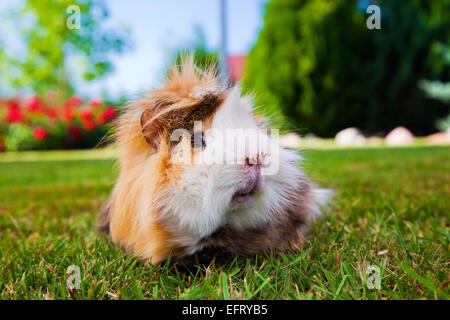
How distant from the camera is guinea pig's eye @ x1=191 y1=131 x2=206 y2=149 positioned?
4.31ft

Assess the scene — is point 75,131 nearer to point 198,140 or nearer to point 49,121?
point 49,121


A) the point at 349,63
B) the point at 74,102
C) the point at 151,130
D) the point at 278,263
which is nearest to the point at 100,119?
the point at 74,102

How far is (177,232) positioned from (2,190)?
3.25 metres

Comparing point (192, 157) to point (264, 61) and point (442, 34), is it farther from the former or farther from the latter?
point (442, 34)

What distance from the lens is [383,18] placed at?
12602mm

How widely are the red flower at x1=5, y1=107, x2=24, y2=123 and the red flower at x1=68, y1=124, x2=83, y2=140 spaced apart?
4.96ft

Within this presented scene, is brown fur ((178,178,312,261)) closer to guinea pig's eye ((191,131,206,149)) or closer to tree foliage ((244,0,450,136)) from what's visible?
guinea pig's eye ((191,131,206,149))

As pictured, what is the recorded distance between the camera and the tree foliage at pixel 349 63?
1105 centimetres

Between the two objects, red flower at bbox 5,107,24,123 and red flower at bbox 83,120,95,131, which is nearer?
red flower at bbox 5,107,24,123

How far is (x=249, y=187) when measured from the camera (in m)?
1.27

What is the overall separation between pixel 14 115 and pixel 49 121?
1.10 m

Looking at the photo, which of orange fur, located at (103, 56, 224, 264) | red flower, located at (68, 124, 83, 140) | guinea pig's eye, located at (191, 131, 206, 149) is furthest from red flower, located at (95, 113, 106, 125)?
guinea pig's eye, located at (191, 131, 206, 149)
